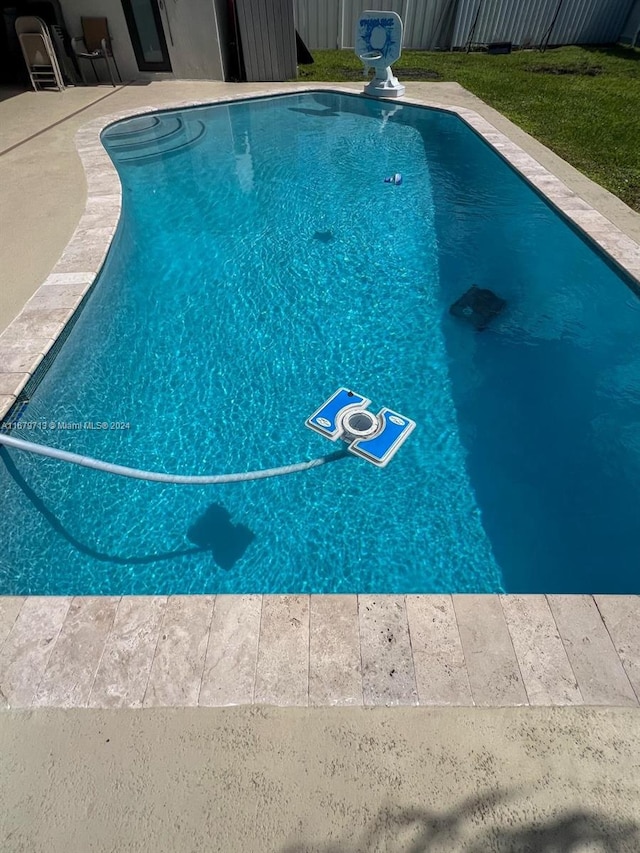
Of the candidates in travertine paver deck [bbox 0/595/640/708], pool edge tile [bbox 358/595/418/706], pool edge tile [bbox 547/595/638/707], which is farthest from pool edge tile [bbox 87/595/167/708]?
pool edge tile [bbox 547/595/638/707]

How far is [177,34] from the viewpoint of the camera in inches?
545

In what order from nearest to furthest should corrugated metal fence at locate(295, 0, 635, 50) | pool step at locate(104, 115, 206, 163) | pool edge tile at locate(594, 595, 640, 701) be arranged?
1. pool edge tile at locate(594, 595, 640, 701)
2. pool step at locate(104, 115, 206, 163)
3. corrugated metal fence at locate(295, 0, 635, 50)

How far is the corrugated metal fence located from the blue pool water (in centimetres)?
1416

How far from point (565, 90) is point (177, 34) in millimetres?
11658

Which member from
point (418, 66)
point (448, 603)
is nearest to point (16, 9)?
point (418, 66)

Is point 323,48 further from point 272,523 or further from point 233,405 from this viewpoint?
point 272,523

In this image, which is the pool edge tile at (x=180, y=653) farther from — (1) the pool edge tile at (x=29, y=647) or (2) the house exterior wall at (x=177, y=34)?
(2) the house exterior wall at (x=177, y=34)

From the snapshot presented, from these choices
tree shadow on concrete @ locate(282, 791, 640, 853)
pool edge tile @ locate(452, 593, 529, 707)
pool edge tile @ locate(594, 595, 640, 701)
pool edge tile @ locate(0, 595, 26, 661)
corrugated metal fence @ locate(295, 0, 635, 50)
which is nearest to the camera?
tree shadow on concrete @ locate(282, 791, 640, 853)

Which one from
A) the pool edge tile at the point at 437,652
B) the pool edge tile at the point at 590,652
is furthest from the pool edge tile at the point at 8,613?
the pool edge tile at the point at 590,652

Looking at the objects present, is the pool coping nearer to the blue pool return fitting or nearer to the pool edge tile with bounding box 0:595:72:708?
the pool edge tile with bounding box 0:595:72:708

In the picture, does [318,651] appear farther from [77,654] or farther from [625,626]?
[625,626]

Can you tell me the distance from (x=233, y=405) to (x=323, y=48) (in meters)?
21.4

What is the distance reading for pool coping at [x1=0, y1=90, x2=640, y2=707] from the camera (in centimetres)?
294

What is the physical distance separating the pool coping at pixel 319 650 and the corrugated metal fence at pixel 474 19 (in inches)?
908
